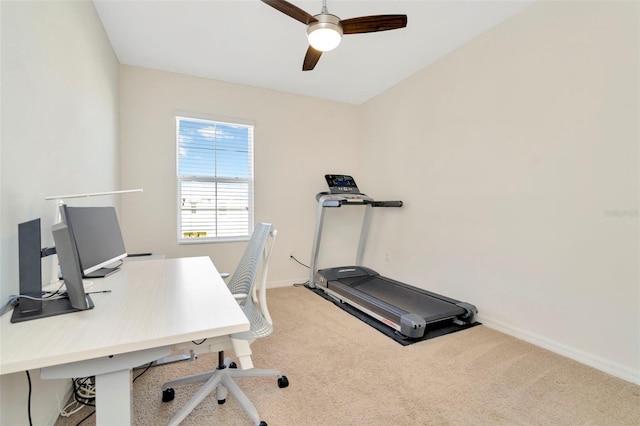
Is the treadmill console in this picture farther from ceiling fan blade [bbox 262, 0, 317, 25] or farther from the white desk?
the white desk

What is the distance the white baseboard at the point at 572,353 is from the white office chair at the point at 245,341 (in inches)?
77.0

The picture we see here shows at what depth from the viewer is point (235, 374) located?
1.69m

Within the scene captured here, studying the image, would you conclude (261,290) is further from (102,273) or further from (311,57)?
(311,57)

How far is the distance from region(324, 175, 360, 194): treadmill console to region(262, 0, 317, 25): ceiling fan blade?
6.75ft

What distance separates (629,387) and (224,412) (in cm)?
242

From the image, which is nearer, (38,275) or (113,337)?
(113,337)

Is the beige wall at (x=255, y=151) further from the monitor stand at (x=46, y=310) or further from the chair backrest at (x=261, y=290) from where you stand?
the monitor stand at (x=46, y=310)

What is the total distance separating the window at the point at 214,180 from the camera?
138 inches

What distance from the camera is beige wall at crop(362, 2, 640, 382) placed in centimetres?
188

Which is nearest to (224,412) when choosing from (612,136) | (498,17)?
(612,136)

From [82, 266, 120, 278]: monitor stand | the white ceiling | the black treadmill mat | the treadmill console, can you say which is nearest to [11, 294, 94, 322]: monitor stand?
[82, 266, 120, 278]: monitor stand

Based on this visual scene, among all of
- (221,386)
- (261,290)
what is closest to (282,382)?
(221,386)

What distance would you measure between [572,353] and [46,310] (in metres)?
3.11

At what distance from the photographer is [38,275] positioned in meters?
1.14
